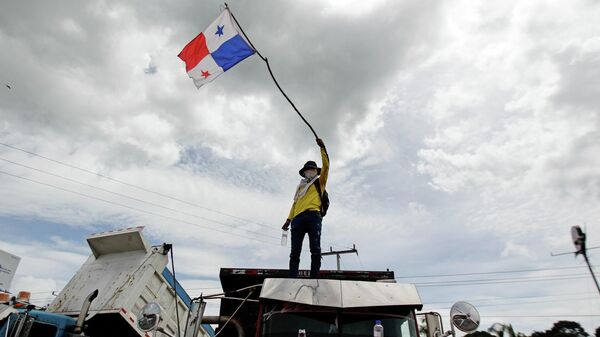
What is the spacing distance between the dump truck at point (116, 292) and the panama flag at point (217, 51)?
3.14 meters

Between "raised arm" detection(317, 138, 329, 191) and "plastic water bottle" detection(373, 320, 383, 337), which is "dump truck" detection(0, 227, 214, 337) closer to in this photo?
"raised arm" detection(317, 138, 329, 191)

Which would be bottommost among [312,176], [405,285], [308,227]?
[405,285]

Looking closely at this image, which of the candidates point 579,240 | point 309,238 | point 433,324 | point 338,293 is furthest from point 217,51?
point 579,240

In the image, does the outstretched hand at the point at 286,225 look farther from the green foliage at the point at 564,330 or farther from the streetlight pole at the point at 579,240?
the green foliage at the point at 564,330

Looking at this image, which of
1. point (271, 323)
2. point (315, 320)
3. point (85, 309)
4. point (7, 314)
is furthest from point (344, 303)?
point (7, 314)

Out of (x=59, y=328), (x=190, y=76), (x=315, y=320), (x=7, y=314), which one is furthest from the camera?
(x=190, y=76)

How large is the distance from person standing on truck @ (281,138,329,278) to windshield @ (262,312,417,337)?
1.14 metres

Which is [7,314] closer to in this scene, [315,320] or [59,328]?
[59,328]

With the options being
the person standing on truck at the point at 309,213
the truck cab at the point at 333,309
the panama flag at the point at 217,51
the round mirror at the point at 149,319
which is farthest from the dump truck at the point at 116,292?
the panama flag at the point at 217,51

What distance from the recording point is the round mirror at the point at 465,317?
139 inches

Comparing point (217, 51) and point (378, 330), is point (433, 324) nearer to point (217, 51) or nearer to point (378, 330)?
point (378, 330)

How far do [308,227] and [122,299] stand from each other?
3366 millimetres

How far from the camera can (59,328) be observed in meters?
4.95

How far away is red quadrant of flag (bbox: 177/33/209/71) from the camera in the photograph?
6.67 metres
